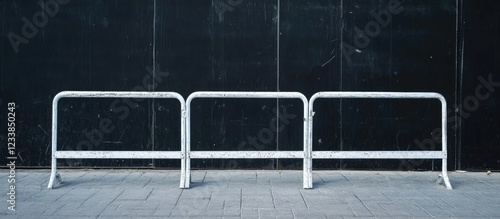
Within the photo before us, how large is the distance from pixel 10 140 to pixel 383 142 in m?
5.46

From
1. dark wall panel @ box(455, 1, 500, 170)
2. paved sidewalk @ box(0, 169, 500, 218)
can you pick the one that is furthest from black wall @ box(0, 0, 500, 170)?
paved sidewalk @ box(0, 169, 500, 218)

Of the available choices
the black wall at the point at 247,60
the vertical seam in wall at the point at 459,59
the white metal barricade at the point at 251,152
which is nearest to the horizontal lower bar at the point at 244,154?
the white metal barricade at the point at 251,152

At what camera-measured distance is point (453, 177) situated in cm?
772

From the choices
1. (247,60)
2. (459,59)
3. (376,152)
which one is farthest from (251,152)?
(459,59)

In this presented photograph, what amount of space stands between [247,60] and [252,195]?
238 centimetres

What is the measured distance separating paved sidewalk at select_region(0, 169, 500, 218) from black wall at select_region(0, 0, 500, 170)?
27.1 inches

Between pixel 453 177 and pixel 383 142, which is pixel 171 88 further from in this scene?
pixel 453 177

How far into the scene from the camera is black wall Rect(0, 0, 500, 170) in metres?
8.00

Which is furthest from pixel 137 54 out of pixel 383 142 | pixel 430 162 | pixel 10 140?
pixel 430 162

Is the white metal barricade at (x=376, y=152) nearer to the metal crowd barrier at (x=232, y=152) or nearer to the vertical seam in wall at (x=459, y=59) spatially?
the metal crowd barrier at (x=232, y=152)

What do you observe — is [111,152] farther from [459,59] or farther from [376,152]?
[459,59]

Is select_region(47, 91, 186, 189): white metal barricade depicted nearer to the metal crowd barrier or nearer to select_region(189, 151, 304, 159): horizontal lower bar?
the metal crowd barrier

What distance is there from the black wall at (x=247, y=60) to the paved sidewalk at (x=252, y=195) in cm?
69

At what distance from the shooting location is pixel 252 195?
6.36 metres
